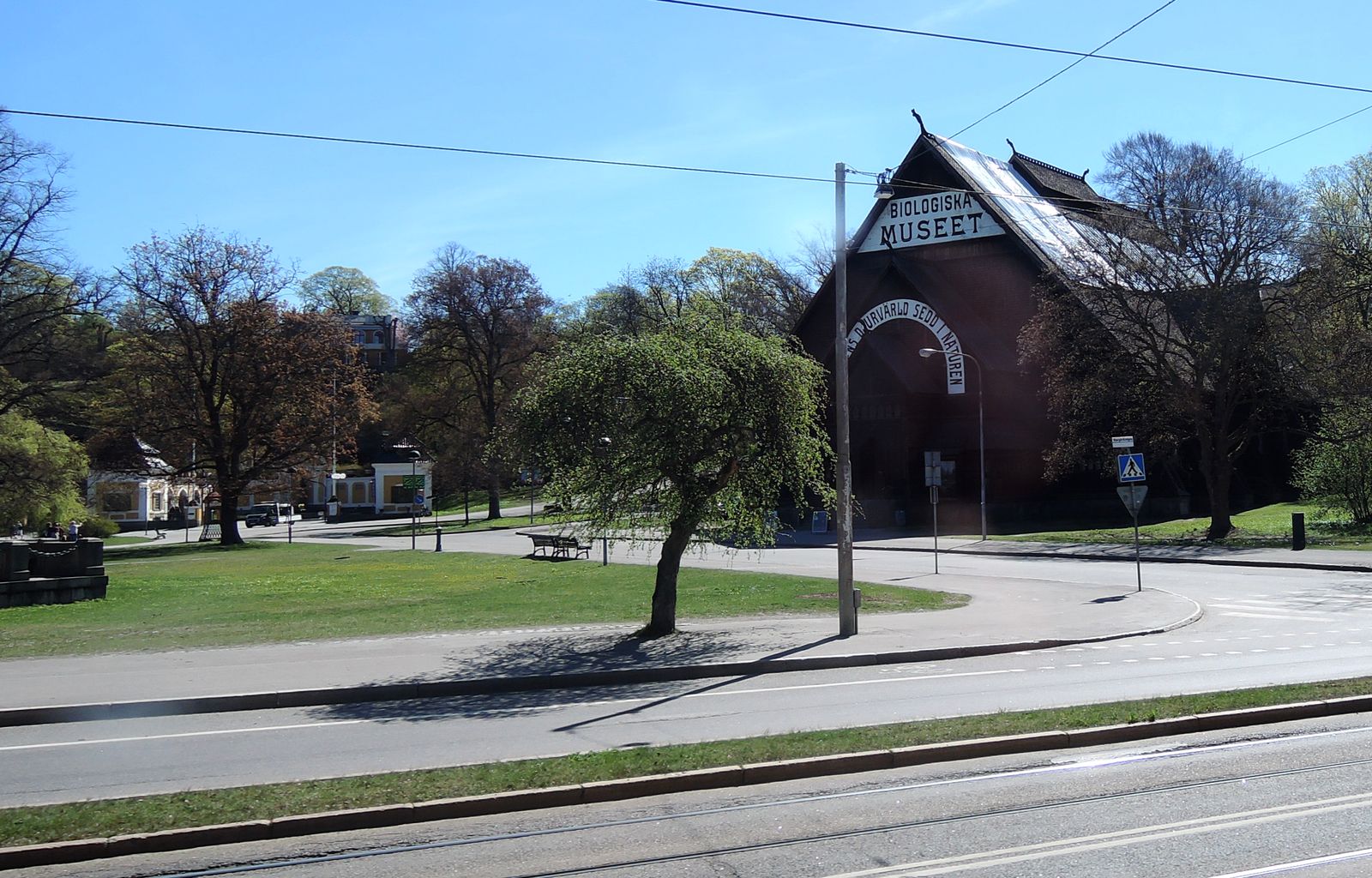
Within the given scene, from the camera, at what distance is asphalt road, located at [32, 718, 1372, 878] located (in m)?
5.84

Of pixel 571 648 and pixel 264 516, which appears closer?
pixel 571 648

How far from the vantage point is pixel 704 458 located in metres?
16.1

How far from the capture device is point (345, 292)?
4456 inches

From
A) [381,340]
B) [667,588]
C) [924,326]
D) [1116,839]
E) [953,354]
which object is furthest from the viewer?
[381,340]

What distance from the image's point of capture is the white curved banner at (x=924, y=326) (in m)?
51.0

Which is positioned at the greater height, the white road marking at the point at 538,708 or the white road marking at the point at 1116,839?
the white road marking at the point at 1116,839

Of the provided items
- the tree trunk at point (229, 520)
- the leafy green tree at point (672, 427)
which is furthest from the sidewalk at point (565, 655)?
the tree trunk at point (229, 520)

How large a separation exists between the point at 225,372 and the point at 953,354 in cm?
3508

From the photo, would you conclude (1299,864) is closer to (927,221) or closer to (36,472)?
(36,472)

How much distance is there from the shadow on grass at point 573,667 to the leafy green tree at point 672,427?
106 cm

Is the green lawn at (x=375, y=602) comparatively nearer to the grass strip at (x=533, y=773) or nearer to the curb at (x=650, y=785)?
the grass strip at (x=533, y=773)

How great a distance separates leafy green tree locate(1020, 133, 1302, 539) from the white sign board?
39.6 feet

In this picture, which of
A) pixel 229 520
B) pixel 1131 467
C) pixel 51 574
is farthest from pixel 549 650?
pixel 229 520

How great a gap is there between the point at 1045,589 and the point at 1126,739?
1531 centimetres
